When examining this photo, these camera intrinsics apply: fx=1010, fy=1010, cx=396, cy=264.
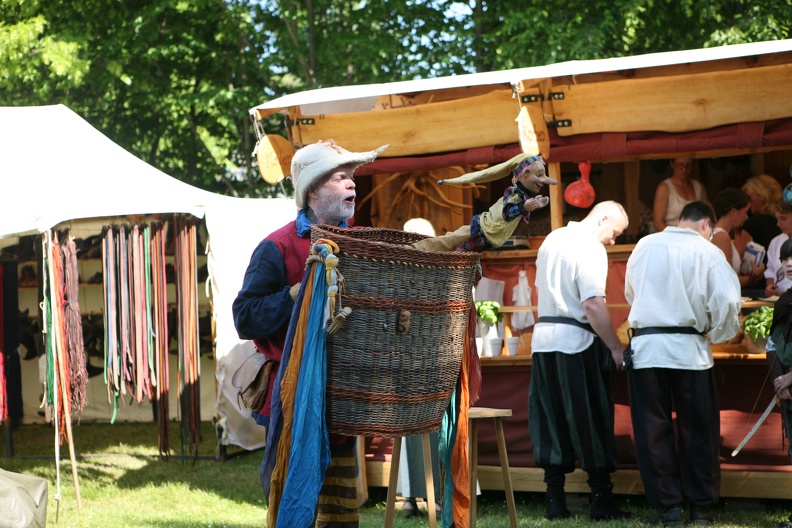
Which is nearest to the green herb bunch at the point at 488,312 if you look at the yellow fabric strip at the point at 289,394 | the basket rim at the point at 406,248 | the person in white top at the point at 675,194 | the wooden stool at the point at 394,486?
the person in white top at the point at 675,194

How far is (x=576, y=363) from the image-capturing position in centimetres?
575

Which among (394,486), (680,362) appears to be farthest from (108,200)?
(680,362)

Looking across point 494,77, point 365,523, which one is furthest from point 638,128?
point 365,523

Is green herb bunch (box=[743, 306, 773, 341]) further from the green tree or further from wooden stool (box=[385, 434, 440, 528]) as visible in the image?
the green tree

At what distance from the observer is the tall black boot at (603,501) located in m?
5.75

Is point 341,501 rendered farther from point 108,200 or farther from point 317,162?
point 108,200

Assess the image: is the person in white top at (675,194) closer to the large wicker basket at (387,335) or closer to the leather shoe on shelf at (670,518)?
the leather shoe on shelf at (670,518)

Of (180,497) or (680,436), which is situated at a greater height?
(680,436)

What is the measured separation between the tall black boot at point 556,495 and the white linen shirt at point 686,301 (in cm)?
83

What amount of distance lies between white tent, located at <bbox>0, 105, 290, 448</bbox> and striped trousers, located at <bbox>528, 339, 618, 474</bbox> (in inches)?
124

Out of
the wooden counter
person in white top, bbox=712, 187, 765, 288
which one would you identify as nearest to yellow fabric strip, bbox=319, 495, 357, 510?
the wooden counter

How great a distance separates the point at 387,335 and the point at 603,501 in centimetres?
336

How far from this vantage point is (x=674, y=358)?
215 inches

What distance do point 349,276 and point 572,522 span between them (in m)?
3.41
